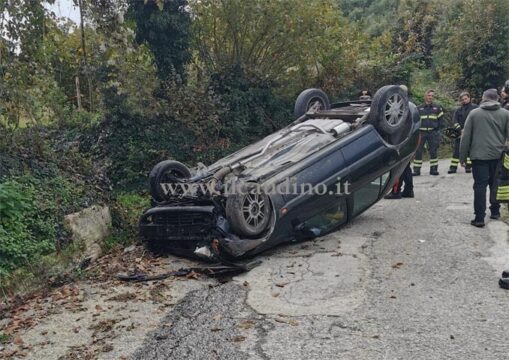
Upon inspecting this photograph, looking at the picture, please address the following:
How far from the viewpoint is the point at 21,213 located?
216 inches

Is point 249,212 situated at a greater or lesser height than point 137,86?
lesser

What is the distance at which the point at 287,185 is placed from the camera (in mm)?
5758

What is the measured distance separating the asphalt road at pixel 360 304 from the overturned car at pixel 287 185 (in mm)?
412

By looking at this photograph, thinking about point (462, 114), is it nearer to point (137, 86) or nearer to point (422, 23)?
point (137, 86)

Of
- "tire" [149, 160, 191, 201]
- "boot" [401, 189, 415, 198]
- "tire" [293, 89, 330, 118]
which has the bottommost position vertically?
"boot" [401, 189, 415, 198]

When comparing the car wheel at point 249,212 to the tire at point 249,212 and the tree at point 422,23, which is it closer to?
the tire at point 249,212

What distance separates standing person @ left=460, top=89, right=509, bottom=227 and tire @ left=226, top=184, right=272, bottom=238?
308cm

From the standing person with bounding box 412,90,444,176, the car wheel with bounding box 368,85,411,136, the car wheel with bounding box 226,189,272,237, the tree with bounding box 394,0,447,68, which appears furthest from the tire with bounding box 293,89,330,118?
the tree with bounding box 394,0,447,68

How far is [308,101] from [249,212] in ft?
11.7

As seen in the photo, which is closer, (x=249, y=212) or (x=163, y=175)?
(x=249, y=212)

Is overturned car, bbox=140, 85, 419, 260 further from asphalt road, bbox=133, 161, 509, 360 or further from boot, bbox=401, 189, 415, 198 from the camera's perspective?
boot, bbox=401, 189, 415, 198

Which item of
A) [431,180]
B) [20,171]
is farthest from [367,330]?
[431,180]

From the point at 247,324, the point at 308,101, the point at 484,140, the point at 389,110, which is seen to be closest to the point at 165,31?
the point at 308,101

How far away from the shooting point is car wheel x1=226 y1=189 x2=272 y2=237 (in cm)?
532
